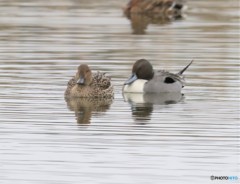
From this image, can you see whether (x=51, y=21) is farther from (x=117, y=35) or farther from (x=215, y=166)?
(x=215, y=166)

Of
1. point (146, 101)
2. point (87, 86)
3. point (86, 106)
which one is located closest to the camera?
point (86, 106)

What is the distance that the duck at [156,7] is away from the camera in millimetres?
31609

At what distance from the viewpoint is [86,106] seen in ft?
53.4

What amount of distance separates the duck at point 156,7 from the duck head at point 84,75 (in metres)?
14.3

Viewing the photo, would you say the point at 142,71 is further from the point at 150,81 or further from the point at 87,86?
the point at 87,86

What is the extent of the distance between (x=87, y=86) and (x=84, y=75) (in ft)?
0.49

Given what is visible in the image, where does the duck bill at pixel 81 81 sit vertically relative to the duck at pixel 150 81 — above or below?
above

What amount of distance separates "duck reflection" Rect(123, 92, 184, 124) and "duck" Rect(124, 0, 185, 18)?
556 inches

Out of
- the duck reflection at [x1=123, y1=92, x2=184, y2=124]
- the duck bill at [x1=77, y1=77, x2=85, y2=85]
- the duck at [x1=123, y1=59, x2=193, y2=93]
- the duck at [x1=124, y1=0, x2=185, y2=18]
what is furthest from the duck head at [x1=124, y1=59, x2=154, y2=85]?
the duck at [x1=124, y1=0, x2=185, y2=18]

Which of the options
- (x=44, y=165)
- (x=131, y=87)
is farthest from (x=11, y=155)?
(x=131, y=87)

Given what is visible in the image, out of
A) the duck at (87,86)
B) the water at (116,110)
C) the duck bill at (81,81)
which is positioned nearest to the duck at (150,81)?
the water at (116,110)

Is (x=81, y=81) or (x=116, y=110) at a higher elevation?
(x=81, y=81)

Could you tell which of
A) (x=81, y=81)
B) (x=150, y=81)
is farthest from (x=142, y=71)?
(x=81, y=81)

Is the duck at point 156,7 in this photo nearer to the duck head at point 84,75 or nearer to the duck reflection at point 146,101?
the duck reflection at point 146,101
